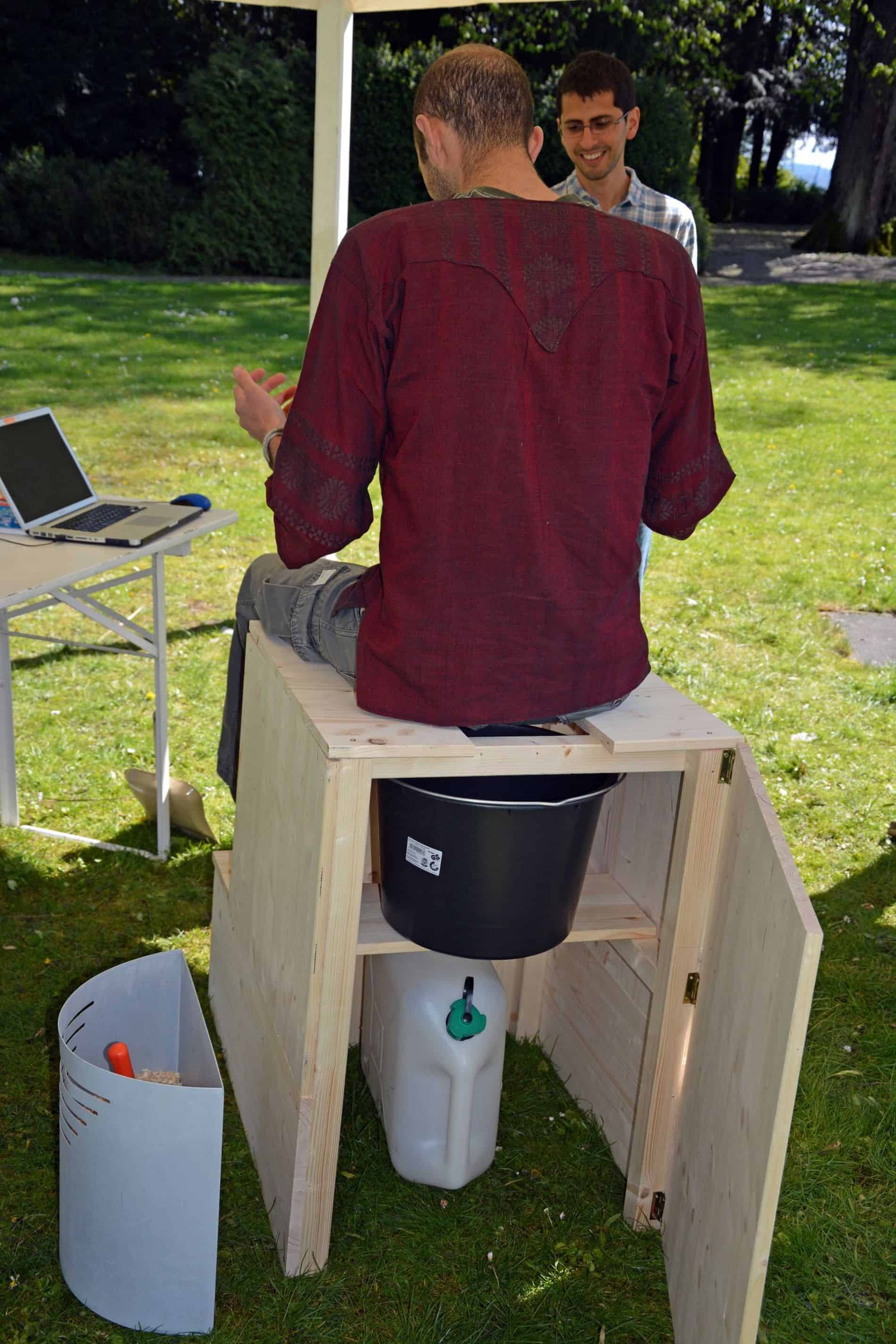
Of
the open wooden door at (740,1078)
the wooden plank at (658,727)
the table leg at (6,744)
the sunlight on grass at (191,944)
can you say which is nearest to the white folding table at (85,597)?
the table leg at (6,744)

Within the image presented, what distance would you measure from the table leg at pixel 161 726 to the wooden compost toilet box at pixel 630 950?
2.81 feet

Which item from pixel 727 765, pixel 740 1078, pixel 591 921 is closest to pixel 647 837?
pixel 591 921

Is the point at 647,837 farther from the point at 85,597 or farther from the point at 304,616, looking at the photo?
the point at 85,597

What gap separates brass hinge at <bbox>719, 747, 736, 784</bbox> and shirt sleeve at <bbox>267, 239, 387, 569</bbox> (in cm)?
71

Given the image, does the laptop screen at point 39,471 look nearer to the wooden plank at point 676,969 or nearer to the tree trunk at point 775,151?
the wooden plank at point 676,969

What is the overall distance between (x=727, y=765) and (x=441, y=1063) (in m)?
0.77

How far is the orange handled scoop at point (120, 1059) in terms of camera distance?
6.73 ft

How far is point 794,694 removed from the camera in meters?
4.87

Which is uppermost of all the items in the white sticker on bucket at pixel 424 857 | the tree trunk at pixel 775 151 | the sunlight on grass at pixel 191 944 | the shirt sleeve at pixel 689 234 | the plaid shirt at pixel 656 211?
the tree trunk at pixel 775 151

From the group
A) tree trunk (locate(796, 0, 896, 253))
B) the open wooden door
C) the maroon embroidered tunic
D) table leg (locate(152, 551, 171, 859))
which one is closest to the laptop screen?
table leg (locate(152, 551, 171, 859))

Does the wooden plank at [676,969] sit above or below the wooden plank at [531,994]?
above

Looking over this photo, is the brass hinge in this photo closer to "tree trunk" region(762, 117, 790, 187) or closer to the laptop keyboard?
the laptop keyboard

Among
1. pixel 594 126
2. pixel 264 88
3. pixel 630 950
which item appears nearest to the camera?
pixel 630 950

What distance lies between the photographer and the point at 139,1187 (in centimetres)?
196
